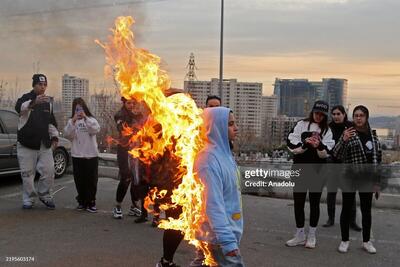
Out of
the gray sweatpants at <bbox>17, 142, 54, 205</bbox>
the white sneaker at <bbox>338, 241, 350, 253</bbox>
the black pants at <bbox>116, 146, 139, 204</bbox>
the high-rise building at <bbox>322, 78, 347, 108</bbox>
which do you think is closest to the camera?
the white sneaker at <bbox>338, 241, 350, 253</bbox>

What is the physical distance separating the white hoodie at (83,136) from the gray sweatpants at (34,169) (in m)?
0.46

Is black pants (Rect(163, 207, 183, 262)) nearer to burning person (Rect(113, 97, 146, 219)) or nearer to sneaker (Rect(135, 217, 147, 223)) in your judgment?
burning person (Rect(113, 97, 146, 219))

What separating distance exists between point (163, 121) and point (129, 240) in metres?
2.72

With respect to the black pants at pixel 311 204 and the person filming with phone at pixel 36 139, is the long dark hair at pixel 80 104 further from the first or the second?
the black pants at pixel 311 204

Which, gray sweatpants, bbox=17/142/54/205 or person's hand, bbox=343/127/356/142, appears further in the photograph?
gray sweatpants, bbox=17/142/54/205

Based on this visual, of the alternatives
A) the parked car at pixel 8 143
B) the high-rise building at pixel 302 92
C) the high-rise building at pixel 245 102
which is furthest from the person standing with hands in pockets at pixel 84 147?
the high-rise building at pixel 245 102

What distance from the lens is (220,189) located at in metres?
2.87

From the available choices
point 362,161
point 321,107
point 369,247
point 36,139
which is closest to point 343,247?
point 369,247

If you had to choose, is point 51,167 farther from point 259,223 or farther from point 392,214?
point 392,214

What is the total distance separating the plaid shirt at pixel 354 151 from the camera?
541cm

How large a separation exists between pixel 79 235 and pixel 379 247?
12.6ft

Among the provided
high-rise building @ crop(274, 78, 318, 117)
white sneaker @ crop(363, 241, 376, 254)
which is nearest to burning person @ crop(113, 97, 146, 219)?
white sneaker @ crop(363, 241, 376, 254)

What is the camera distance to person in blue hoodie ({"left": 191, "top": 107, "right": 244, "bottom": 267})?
2.74 meters

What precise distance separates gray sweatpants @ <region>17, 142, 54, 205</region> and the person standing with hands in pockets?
417 millimetres
